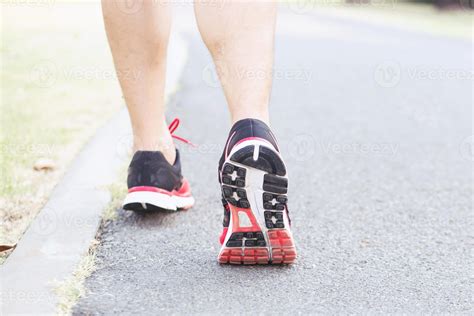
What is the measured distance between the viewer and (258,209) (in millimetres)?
1797

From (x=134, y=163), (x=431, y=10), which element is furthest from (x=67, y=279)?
(x=431, y=10)

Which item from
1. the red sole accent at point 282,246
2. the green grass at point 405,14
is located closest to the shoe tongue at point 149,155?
the red sole accent at point 282,246

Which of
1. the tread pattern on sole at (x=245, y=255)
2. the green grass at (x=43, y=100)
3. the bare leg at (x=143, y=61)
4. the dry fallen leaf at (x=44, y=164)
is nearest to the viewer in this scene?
the tread pattern on sole at (x=245, y=255)

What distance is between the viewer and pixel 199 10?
6.21ft

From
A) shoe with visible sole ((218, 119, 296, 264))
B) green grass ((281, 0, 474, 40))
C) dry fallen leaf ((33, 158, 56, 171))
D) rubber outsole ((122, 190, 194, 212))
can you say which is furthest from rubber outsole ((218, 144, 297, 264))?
green grass ((281, 0, 474, 40))

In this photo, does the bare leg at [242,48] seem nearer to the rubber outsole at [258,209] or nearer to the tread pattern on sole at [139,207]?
the rubber outsole at [258,209]

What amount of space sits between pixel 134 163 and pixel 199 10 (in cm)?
54

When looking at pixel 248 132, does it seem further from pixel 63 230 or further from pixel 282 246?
pixel 63 230

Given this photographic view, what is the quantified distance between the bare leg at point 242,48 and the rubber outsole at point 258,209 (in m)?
0.15

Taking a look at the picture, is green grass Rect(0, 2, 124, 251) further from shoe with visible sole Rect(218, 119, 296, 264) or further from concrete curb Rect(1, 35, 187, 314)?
shoe with visible sole Rect(218, 119, 296, 264)

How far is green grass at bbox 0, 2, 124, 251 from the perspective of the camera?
2.46 m

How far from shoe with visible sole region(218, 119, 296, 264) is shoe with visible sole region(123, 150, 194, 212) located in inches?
14.7

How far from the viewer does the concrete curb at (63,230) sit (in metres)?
1.66

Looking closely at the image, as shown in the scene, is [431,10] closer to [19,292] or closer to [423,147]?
[423,147]
